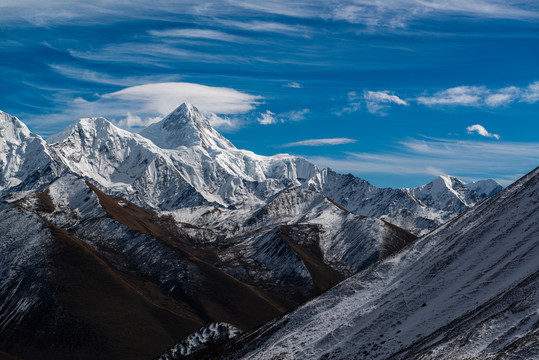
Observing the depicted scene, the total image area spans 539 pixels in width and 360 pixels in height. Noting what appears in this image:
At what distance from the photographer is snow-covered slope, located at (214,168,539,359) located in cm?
6462

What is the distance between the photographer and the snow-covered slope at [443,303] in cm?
6462

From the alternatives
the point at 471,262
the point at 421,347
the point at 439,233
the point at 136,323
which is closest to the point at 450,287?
the point at 471,262

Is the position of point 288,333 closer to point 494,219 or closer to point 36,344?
point 494,219

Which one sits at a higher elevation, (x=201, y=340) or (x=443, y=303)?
(x=443, y=303)

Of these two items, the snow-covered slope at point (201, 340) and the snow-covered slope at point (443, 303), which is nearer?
the snow-covered slope at point (443, 303)

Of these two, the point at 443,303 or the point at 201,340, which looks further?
the point at 201,340

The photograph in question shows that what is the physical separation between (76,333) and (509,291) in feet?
475

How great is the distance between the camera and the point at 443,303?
86.4 m

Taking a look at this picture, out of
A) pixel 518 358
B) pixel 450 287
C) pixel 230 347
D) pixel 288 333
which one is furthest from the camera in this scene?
pixel 230 347

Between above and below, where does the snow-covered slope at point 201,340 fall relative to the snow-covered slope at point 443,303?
below

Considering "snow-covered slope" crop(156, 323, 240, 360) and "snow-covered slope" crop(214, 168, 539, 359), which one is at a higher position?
"snow-covered slope" crop(214, 168, 539, 359)

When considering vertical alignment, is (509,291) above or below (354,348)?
above

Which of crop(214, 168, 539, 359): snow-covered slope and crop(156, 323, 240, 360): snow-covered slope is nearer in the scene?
crop(214, 168, 539, 359): snow-covered slope

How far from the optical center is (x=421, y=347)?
235 feet
